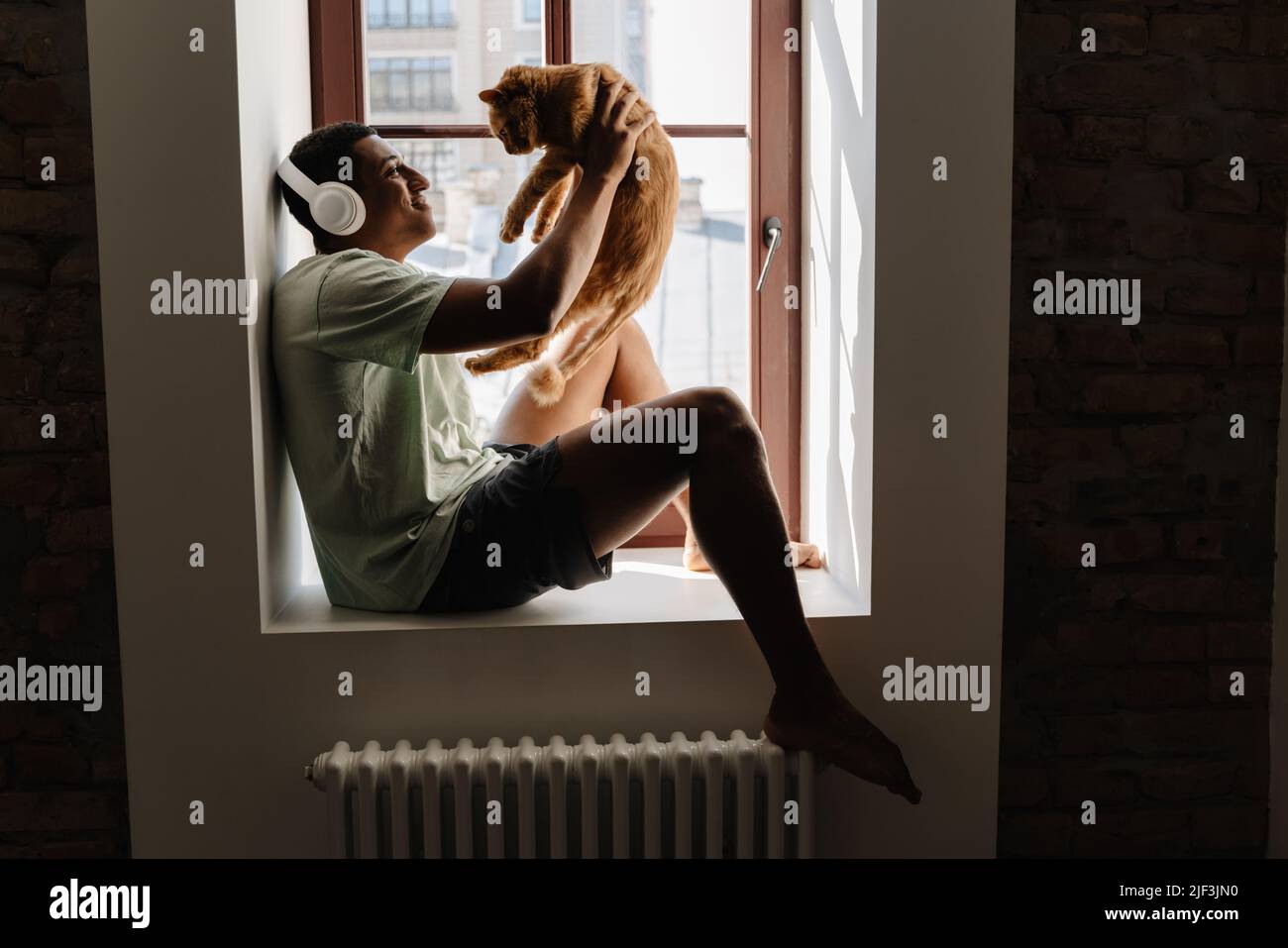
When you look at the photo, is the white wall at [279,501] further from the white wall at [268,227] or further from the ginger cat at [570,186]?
A: the ginger cat at [570,186]

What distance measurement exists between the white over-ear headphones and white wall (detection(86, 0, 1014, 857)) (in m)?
0.05

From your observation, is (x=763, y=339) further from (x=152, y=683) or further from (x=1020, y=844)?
(x=152, y=683)

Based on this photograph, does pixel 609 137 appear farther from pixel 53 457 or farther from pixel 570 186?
pixel 53 457

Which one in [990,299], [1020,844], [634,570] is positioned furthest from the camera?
[634,570]

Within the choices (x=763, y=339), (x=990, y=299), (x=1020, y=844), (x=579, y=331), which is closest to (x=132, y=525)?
(x=579, y=331)

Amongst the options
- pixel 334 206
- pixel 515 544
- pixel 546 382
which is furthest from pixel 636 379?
pixel 334 206

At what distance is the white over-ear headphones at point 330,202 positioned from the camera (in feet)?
4.96

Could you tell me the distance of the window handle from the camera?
184 cm

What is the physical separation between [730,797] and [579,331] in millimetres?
731
